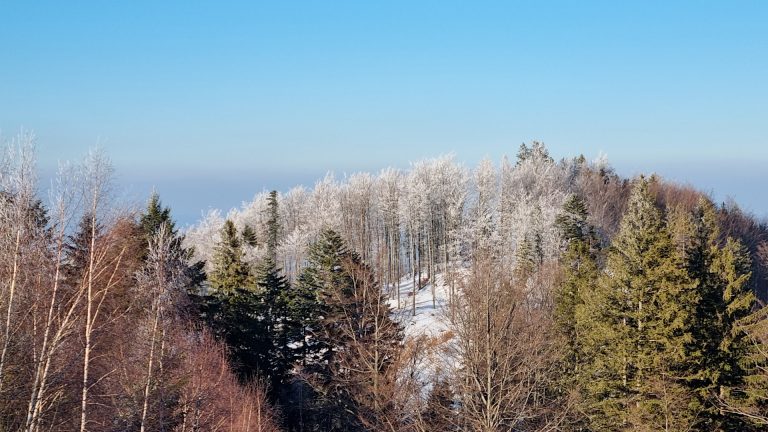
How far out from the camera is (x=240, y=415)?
2530 cm

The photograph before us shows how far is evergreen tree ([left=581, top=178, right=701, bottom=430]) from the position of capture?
21.4m

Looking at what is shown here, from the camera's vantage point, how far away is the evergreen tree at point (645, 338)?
70.2ft

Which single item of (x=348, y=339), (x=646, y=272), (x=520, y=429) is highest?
(x=646, y=272)

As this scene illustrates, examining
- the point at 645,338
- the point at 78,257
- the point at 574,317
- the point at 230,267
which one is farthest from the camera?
the point at 230,267

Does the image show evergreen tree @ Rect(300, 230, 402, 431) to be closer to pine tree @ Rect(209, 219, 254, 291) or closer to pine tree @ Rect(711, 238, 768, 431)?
pine tree @ Rect(209, 219, 254, 291)

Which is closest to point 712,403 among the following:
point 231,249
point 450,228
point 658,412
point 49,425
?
point 658,412

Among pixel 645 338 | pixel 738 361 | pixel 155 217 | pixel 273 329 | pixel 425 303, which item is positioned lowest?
pixel 738 361

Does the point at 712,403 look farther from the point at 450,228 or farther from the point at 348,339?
the point at 450,228

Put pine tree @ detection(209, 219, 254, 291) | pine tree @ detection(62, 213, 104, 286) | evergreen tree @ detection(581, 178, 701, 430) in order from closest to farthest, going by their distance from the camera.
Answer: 1. pine tree @ detection(62, 213, 104, 286)
2. evergreen tree @ detection(581, 178, 701, 430)
3. pine tree @ detection(209, 219, 254, 291)

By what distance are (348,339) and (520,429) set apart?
9.80 meters

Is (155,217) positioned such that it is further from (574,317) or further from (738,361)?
(738,361)

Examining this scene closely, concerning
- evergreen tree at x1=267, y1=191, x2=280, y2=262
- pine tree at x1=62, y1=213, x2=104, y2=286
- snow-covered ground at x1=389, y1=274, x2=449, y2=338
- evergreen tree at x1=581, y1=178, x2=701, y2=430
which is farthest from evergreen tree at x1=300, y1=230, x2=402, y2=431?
evergreen tree at x1=267, y1=191, x2=280, y2=262

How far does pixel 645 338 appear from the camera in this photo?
22.6 metres

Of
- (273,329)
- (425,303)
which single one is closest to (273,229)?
(425,303)
